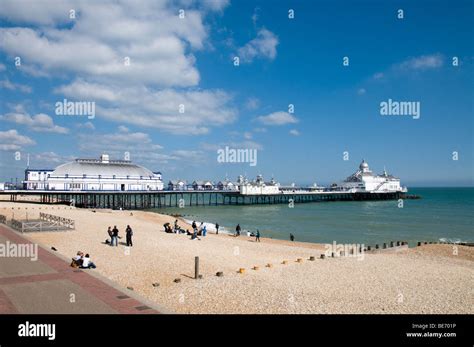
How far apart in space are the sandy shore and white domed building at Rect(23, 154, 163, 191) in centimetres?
5502

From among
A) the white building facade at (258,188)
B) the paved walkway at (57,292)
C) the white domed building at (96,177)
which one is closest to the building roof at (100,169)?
the white domed building at (96,177)

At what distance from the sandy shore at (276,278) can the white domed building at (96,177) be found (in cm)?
5502

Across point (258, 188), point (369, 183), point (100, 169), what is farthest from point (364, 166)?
point (100, 169)

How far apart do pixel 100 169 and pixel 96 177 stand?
2.88 metres

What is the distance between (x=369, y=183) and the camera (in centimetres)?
12431

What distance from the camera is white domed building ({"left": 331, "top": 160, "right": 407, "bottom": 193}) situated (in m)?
124

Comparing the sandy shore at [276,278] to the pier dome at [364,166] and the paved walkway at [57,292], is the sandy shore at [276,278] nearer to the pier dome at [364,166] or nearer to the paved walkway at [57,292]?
the paved walkway at [57,292]

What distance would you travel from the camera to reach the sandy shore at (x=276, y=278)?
10.3 metres

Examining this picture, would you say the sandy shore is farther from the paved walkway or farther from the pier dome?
the pier dome

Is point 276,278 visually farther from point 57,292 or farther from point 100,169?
point 100,169

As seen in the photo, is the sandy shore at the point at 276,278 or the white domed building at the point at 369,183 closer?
the sandy shore at the point at 276,278

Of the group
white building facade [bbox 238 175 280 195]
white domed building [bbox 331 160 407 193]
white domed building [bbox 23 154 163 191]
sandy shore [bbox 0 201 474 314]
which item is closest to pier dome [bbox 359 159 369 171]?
white domed building [bbox 331 160 407 193]
